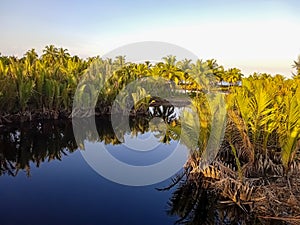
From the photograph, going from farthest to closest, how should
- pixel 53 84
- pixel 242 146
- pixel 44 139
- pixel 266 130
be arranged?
pixel 53 84, pixel 44 139, pixel 242 146, pixel 266 130

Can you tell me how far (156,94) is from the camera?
30703 millimetres

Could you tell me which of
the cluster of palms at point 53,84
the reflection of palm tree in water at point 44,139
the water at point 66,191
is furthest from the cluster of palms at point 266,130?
the cluster of palms at point 53,84

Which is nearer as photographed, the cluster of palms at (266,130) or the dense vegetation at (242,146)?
the dense vegetation at (242,146)

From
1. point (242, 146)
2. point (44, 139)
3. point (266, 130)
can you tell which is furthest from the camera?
point (44, 139)

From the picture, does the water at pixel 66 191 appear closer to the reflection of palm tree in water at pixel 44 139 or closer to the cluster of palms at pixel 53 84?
the reflection of palm tree in water at pixel 44 139

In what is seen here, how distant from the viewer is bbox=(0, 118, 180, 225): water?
628 cm

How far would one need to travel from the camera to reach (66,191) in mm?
7578

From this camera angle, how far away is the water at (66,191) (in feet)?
20.6

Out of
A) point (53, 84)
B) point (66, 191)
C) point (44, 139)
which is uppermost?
point (53, 84)

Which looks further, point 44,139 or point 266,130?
point 44,139

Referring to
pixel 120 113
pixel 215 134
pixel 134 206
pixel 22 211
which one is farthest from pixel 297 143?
pixel 120 113

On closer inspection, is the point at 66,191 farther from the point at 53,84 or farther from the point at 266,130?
the point at 53,84

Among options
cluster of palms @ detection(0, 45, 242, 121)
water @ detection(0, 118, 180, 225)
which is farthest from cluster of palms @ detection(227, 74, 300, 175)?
cluster of palms @ detection(0, 45, 242, 121)

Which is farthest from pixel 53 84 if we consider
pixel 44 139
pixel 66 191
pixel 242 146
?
pixel 242 146
